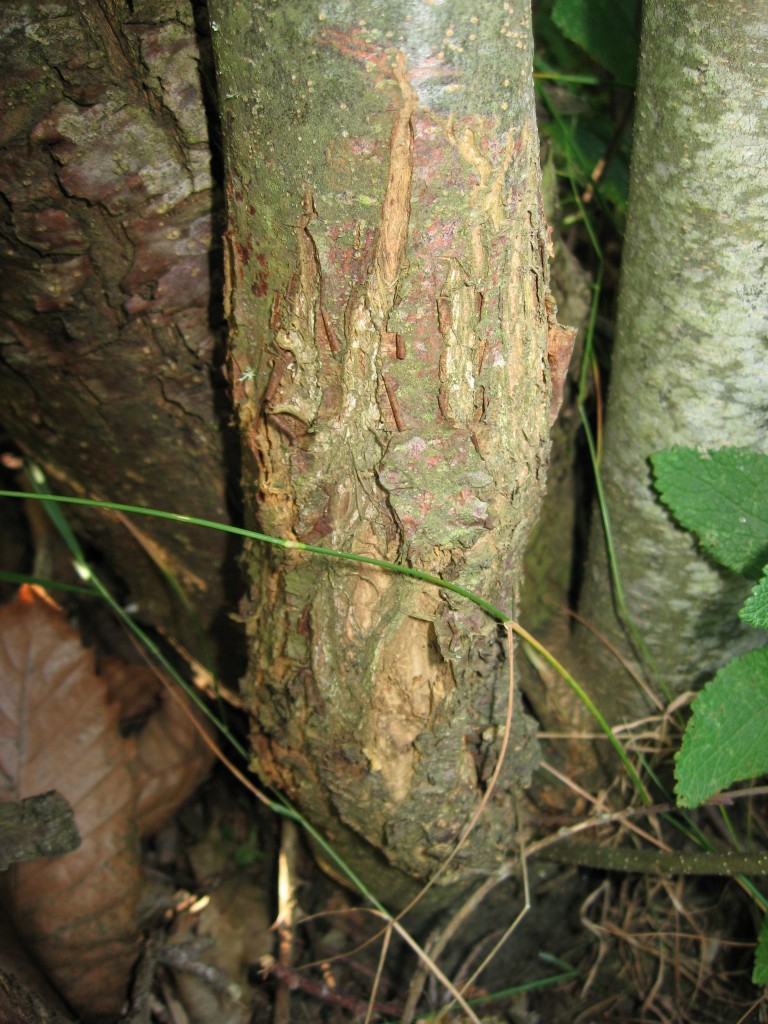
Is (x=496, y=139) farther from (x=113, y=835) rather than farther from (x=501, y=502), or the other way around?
(x=113, y=835)

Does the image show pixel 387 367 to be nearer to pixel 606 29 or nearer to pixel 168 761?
pixel 606 29

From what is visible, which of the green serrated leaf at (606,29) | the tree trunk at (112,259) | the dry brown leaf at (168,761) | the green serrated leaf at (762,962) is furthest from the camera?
the dry brown leaf at (168,761)

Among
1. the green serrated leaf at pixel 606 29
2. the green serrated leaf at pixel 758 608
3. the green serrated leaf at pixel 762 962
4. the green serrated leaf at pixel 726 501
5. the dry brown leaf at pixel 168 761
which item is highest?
the green serrated leaf at pixel 606 29

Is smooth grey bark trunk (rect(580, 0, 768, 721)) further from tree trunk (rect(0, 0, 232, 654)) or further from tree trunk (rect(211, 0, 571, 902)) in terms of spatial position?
tree trunk (rect(0, 0, 232, 654))

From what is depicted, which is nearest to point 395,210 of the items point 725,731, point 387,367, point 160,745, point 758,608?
point 387,367

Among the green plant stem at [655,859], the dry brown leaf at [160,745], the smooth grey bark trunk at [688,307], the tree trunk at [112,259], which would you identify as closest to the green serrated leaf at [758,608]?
the smooth grey bark trunk at [688,307]

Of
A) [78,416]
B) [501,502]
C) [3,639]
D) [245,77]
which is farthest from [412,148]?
[3,639]

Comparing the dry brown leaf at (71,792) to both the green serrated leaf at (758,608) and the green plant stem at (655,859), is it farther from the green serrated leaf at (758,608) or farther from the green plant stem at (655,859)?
the green serrated leaf at (758,608)
